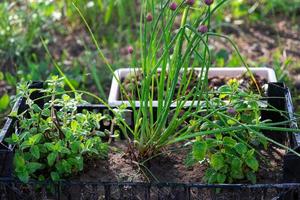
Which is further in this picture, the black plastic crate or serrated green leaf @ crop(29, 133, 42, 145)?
serrated green leaf @ crop(29, 133, 42, 145)

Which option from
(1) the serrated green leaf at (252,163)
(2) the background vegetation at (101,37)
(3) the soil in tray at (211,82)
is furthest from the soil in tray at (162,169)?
(2) the background vegetation at (101,37)

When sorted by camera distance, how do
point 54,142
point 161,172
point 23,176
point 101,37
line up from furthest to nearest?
point 101,37, point 161,172, point 54,142, point 23,176

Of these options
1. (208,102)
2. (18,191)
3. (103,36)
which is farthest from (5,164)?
(103,36)

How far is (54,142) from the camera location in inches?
79.0

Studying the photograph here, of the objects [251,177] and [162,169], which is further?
[162,169]

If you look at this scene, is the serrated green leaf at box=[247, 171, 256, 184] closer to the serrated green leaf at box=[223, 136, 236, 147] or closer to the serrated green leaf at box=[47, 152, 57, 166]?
the serrated green leaf at box=[223, 136, 236, 147]

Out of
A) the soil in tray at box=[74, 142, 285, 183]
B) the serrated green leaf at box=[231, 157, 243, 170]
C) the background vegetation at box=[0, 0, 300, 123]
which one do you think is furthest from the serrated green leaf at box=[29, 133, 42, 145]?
the background vegetation at box=[0, 0, 300, 123]

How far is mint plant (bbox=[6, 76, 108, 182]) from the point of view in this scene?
6.38 ft

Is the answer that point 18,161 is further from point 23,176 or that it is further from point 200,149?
point 200,149

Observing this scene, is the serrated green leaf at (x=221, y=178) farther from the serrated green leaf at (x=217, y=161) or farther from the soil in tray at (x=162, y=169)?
the soil in tray at (x=162, y=169)

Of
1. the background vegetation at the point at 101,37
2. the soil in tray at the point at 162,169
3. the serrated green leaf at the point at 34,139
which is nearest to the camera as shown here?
the serrated green leaf at the point at 34,139

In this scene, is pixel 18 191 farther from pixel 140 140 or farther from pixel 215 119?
pixel 215 119

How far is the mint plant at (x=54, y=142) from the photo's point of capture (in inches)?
76.5

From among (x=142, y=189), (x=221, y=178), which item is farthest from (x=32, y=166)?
(x=221, y=178)
